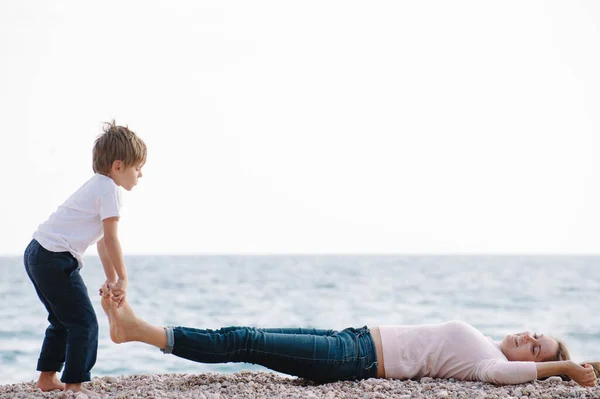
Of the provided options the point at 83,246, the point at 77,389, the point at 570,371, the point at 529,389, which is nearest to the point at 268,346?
the point at 77,389

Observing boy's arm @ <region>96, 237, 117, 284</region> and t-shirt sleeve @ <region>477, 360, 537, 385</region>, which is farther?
t-shirt sleeve @ <region>477, 360, 537, 385</region>

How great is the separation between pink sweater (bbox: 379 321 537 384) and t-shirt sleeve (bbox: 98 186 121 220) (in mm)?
1931

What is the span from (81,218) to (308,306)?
533 inches

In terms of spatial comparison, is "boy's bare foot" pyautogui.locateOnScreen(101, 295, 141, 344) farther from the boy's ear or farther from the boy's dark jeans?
the boy's ear

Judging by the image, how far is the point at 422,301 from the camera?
1900 cm

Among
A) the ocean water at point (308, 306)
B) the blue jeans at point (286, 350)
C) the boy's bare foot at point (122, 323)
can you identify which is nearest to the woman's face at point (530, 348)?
the blue jeans at point (286, 350)

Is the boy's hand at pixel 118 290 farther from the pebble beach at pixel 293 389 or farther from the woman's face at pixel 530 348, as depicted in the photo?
the woman's face at pixel 530 348

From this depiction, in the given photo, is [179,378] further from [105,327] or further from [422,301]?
[422,301]

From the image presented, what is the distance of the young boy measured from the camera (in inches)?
162

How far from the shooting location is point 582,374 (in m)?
4.38

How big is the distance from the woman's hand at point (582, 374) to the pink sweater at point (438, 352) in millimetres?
403

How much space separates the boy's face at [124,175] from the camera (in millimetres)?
4266

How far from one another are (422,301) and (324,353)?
14909mm

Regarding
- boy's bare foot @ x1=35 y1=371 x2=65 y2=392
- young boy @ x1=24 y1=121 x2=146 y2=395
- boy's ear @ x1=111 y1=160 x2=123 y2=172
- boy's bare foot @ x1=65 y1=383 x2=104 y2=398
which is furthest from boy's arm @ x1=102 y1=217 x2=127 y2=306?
boy's bare foot @ x1=35 y1=371 x2=65 y2=392
